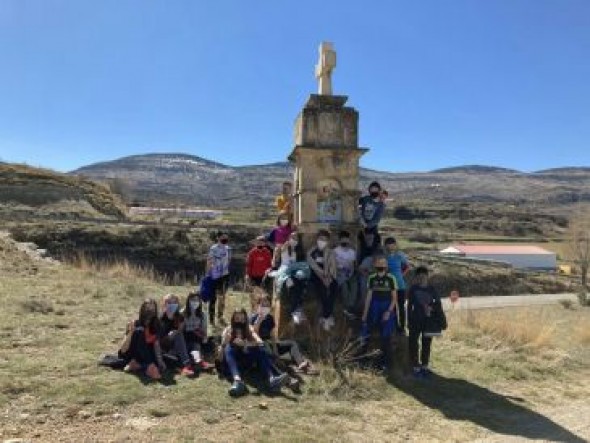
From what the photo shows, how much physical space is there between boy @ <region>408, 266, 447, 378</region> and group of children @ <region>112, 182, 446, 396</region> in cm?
1

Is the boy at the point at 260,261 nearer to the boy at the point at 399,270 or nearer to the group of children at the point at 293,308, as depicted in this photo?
the group of children at the point at 293,308

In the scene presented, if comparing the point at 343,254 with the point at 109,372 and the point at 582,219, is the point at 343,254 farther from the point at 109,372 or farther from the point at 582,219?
the point at 582,219

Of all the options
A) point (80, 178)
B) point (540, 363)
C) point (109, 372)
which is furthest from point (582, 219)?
point (109, 372)

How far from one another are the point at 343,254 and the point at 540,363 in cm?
367

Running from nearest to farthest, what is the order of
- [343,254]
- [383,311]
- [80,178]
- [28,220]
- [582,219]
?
[383,311], [343,254], [28,220], [80,178], [582,219]

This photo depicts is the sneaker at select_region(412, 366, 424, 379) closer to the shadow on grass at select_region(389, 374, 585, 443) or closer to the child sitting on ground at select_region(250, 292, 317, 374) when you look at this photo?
the shadow on grass at select_region(389, 374, 585, 443)

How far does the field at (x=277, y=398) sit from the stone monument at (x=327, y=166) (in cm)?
231

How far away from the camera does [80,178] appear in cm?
4428

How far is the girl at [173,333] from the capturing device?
839 centimetres

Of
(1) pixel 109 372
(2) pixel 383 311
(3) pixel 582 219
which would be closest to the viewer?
(1) pixel 109 372

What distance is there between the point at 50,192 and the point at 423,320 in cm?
3252

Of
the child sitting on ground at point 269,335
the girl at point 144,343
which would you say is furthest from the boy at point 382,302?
the girl at point 144,343

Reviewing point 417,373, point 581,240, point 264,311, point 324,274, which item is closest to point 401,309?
point 417,373

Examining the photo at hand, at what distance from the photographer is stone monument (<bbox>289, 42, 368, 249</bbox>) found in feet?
32.5
